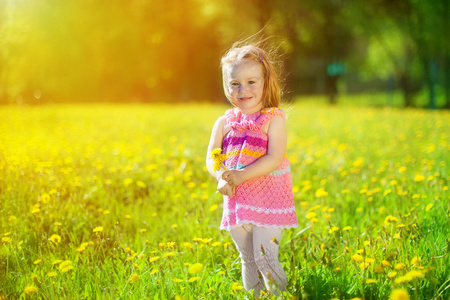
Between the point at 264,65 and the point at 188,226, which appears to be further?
the point at 188,226

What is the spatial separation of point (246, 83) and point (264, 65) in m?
0.15

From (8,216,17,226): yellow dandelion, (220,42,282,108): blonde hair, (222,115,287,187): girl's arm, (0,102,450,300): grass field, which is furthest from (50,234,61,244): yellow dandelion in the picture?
(220,42,282,108): blonde hair

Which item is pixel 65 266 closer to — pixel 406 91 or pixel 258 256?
pixel 258 256

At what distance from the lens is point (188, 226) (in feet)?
10.5

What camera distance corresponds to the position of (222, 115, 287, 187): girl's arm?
2197 mm

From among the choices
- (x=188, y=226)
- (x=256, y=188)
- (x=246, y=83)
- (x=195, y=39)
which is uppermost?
(x=195, y=39)

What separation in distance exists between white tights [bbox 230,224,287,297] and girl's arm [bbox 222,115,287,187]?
30 centimetres

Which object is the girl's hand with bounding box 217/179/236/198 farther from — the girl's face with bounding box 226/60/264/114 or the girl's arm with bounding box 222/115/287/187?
the girl's face with bounding box 226/60/264/114

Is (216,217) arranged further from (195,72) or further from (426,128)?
(195,72)

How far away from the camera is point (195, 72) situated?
30.2m

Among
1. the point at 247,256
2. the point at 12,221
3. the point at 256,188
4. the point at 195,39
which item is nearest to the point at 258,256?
the point at 247,256

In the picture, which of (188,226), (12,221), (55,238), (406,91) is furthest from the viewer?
(406,91)

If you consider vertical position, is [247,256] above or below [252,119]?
below

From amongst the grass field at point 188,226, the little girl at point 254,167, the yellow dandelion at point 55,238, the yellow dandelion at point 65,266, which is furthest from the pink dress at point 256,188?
the yellow dandelion at point 55,238
